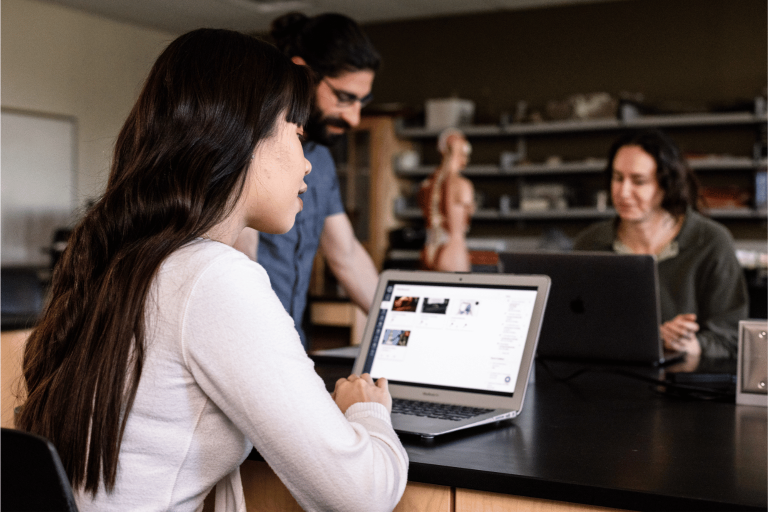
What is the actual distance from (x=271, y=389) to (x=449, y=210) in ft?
12.5

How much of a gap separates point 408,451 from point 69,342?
18.9 inches

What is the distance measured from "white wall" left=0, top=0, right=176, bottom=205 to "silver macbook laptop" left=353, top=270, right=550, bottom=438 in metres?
4.84

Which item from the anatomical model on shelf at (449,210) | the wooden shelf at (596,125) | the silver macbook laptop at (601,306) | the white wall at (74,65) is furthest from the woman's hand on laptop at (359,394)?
the white wall at (74,65)

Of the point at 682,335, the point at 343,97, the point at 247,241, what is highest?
the point at 343,97

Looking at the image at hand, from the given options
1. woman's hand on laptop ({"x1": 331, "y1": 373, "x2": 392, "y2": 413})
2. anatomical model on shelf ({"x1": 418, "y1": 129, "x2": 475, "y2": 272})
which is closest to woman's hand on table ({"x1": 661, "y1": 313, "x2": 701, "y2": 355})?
woman's hand on laptop ({"x1": 331, "y1": 373, "x2": 392, "y2": 413})

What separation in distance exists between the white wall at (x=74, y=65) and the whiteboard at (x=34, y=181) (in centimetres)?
9

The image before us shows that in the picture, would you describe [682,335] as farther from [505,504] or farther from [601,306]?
[505,504]

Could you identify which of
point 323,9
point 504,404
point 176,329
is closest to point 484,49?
point 323,9

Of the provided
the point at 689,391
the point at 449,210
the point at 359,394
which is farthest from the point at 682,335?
the point at 449,210

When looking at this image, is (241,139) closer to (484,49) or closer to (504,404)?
(504,404)

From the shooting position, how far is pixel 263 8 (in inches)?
242

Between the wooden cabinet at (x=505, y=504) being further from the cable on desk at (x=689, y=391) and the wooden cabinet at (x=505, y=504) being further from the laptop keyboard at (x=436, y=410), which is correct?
the cable on desk at (x=689, y=391)

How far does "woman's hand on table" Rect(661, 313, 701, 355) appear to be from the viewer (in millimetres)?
1931

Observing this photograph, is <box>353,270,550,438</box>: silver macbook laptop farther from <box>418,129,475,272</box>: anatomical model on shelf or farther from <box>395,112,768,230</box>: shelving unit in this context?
<box>395,112,768,230</box>: shelving unit
